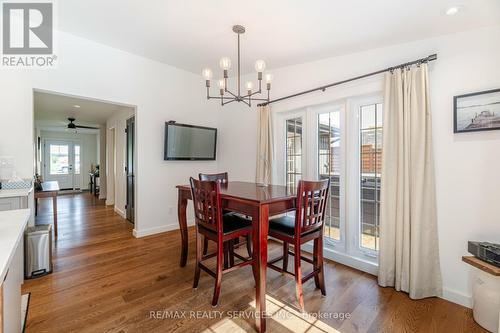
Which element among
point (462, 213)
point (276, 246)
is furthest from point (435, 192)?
point (276, 246)

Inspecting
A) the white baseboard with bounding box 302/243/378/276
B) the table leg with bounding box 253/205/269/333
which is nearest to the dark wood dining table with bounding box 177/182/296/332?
the table leg with bounding box 253/205/269/333

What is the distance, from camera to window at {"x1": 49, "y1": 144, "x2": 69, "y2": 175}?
859cm

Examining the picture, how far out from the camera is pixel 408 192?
214cm

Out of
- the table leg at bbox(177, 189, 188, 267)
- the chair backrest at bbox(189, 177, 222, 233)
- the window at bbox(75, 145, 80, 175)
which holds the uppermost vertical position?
the window at bbox(75, 145, 80, 175)

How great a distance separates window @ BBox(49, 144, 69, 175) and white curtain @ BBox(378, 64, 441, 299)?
10.7 meters

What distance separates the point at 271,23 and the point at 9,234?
101 inches

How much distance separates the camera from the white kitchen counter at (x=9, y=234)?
83 centimetres

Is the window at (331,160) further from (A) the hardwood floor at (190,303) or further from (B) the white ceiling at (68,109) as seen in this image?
(B) the white ceiling at (68,109)

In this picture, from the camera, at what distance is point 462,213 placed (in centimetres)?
204

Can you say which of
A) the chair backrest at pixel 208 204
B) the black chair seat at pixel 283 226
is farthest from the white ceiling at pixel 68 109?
the black chair seat at pixel 283 226

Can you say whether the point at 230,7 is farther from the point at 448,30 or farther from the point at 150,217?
the point at 150,217

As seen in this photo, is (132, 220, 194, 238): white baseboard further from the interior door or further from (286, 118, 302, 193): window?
(286, 118, 302, 193): window

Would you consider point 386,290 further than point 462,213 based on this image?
Yes

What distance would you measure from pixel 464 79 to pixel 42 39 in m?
4.39
